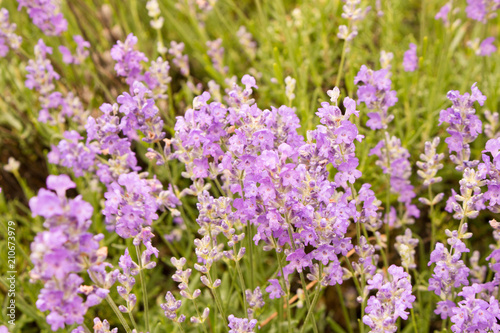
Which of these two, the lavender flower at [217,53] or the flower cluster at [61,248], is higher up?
the lavender flower at [217,53]

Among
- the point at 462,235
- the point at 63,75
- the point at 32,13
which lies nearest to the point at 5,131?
the point at 63,75

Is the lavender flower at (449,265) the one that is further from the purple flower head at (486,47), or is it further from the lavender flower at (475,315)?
the purple flower head at (486,47)

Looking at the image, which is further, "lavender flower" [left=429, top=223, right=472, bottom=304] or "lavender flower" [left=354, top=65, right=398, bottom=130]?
"lavender flower" [left=354, top=65, right=398, bottom=130]

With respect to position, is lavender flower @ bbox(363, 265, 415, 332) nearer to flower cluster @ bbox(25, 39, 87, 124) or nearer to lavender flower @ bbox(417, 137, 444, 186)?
lavender flower @ bbox(417, 137, 444, 186)

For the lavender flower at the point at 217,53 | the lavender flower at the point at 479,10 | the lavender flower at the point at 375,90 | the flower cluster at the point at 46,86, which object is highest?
the lavender flower at the point at 217,53

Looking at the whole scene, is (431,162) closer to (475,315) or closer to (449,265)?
(449,265)

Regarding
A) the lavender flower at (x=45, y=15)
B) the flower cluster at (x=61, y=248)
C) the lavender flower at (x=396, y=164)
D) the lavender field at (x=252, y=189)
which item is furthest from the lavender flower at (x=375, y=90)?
the lavender flower at (x=45, y=15)

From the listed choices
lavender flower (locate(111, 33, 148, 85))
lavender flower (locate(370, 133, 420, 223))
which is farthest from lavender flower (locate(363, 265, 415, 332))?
lavender flower (locate(111, 33, 148, 85))

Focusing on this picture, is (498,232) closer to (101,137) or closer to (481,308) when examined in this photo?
(481,308)

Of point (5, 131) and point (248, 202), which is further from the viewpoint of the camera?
point (5, 131)
